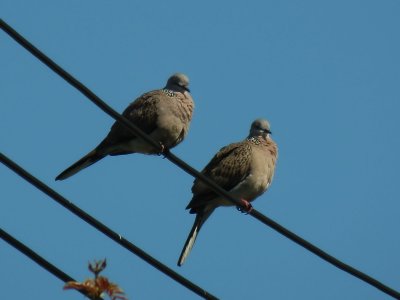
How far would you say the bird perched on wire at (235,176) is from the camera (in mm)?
9422

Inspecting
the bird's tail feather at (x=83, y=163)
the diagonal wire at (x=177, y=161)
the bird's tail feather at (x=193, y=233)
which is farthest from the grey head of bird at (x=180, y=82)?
the diagonal wire at (x=177, y=161)

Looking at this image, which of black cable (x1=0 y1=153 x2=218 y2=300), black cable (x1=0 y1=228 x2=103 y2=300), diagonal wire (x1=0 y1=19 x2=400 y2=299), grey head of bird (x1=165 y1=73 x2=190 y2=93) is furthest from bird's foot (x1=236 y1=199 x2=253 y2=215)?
black cable (x1=0 y1=228 x2=103 y2=300)

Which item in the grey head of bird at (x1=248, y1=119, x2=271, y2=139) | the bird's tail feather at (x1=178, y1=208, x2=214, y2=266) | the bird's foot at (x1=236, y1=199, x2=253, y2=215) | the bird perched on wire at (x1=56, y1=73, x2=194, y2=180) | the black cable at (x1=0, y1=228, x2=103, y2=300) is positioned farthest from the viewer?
the grey head of bird at (x1=248, y1=119, x2=271, y2=139)

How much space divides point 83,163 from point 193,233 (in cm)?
154

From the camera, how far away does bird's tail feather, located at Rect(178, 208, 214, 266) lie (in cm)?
936

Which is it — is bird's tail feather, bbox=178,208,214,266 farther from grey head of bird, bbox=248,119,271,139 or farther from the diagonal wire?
the diagonal wire

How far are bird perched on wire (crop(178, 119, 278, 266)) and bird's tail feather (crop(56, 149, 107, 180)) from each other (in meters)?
1.12

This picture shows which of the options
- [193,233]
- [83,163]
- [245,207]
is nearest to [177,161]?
[245,207]

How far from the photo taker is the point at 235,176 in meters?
9.55

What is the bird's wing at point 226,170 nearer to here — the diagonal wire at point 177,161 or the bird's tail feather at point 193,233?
the bird's tail feather at point 193,233

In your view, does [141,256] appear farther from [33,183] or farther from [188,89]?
[188,89]

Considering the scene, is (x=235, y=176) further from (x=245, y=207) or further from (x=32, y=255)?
(x=32, y=255)

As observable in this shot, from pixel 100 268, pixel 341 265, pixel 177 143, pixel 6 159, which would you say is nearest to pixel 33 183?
pixel 6 159

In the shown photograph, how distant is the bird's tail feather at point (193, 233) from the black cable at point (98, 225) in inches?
159
